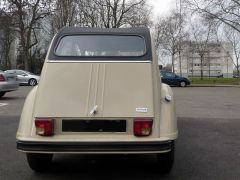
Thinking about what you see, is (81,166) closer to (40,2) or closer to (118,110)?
(118,110)

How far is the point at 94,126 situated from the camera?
6004 millimetres

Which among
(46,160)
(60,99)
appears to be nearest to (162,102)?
(60,99)

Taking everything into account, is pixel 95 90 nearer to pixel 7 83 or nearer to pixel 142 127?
pixel 142 127

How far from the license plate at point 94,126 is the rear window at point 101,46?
1.16 metres

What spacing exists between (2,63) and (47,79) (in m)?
66.6

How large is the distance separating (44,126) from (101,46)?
164 centimetres

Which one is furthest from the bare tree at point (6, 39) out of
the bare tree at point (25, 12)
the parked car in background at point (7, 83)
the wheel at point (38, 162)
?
the wheel at point (38, 162)

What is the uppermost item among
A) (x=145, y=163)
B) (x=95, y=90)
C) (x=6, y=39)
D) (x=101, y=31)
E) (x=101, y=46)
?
(x=6, y=39)

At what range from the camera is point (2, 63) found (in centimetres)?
7088

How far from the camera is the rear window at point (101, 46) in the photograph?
22.4 ft

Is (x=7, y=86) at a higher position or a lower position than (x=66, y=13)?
lower

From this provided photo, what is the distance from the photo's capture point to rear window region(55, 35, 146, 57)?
682 centimetres

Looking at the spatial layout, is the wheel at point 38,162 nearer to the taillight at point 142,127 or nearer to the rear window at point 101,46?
the rear window at point 101,46

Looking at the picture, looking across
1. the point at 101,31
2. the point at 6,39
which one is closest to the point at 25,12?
the point at 6,39
